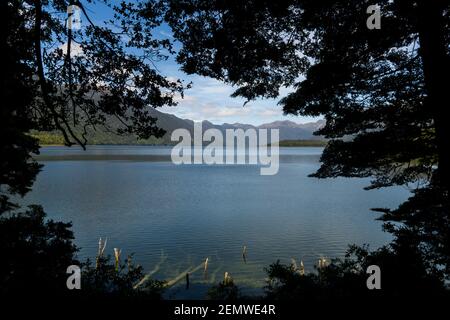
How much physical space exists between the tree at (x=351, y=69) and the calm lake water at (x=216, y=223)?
1434cm

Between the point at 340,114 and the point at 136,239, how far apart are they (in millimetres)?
29078

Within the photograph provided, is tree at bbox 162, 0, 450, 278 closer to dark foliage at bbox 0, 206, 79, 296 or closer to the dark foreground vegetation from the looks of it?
the dark foreground vegetation

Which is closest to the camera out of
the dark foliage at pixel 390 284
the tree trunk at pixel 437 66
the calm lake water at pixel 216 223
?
the tree trunk at pixel 437 66

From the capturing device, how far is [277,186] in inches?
3105

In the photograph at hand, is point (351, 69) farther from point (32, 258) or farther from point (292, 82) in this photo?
point (32, 258)

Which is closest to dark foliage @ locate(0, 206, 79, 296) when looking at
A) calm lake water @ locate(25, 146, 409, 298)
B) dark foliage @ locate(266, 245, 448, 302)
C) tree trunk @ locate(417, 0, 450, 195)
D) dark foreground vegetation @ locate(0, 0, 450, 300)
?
dark foreground vegetation @ locate(0, 0, 450, 300)

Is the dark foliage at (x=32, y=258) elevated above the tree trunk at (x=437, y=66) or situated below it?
below

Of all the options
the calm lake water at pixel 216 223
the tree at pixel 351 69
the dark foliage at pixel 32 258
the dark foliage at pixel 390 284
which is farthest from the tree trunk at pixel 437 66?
the calm lake water at pixel 216 223

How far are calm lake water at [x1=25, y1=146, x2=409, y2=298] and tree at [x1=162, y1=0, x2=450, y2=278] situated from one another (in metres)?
14.3

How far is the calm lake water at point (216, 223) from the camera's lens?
28.1 metres

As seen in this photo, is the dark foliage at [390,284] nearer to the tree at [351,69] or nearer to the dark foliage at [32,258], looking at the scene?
the tree at [351,69]

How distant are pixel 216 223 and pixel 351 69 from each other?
35.6 meters
